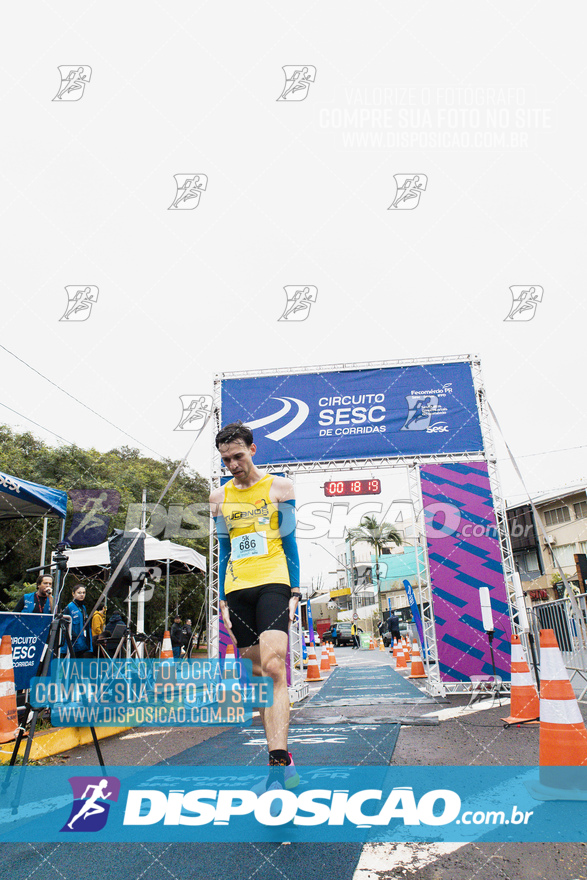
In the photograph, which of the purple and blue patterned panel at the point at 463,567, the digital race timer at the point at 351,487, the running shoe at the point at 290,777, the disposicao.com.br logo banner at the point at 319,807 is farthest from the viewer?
the digital race timer at the point at 351,487

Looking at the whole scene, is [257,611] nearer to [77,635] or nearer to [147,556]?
[77,635]

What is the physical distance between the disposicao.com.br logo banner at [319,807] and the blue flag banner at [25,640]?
242 cm

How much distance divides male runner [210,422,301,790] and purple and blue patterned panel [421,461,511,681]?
258 inches

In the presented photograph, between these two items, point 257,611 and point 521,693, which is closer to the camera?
point 257,611

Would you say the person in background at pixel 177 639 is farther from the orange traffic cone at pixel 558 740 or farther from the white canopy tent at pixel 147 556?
the orange traffic cone at pixel 558 740

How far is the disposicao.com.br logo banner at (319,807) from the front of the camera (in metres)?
2.39

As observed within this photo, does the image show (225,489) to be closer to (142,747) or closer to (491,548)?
(142,747)

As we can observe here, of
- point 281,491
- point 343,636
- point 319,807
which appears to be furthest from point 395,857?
point 343,636

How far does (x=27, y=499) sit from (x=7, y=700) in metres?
3.26

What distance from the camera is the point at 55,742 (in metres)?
5.23

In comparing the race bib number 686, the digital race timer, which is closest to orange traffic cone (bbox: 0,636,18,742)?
the race bib number 686

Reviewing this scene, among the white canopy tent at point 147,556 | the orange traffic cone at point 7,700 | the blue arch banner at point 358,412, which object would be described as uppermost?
the blue arch banner at point 358,412

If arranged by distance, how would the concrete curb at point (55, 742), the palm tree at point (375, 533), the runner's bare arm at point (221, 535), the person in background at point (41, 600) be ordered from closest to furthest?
the runner's bare arm at point (221, 535)
the concrete curb at point (55, 742)
the person in background at point (41, 600)
the palm tree at point (375, 533)

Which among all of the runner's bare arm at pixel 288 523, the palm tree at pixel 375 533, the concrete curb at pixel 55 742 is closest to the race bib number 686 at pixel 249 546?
the runner's bare arm at pixel 288 523
